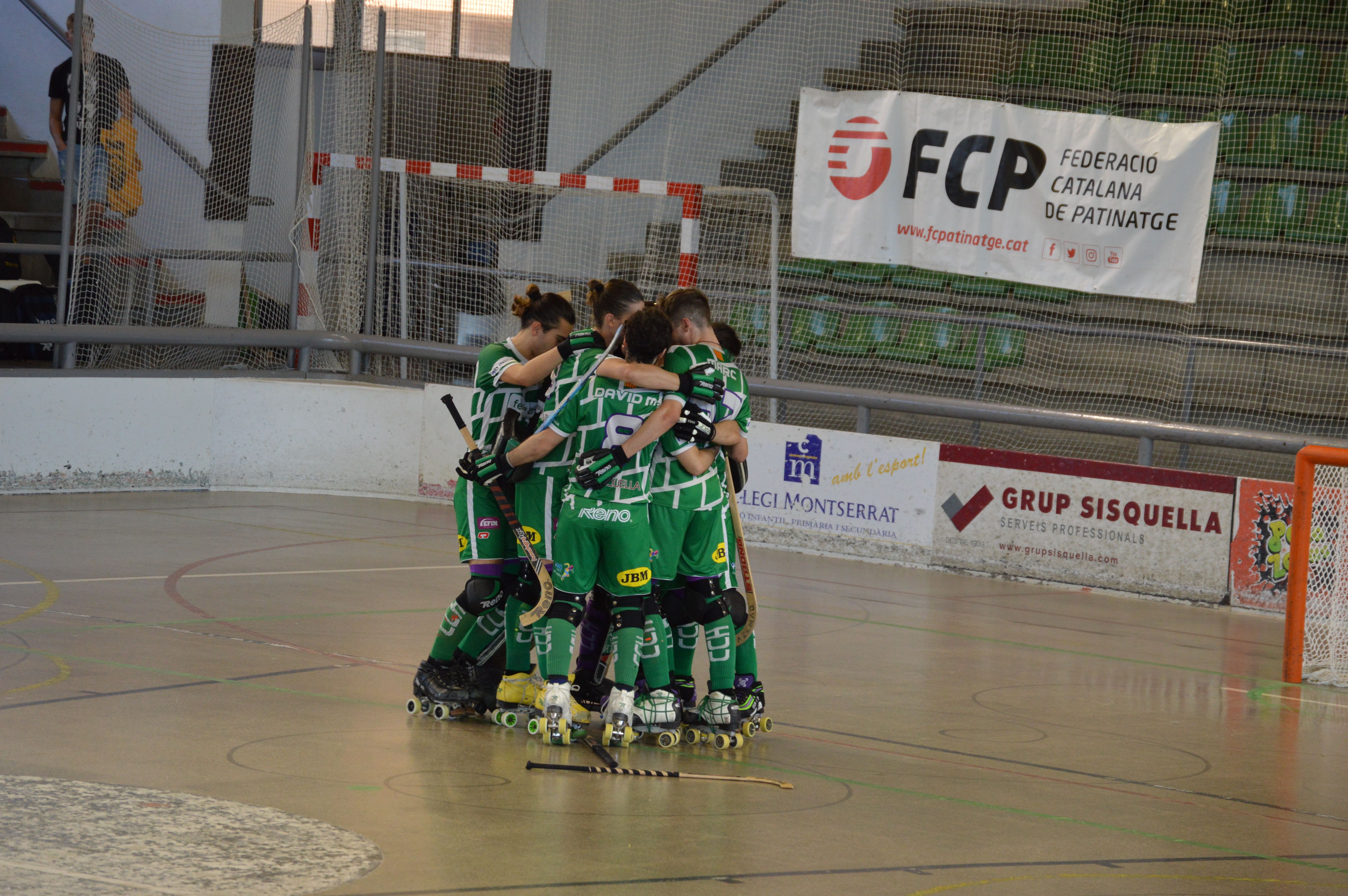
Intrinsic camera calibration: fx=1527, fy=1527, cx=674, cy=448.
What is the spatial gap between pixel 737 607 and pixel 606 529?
78cm

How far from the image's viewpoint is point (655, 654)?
20.7ft

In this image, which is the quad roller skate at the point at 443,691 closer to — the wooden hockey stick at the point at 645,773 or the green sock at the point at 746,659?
the wooden hockey stick at the point at 645,773

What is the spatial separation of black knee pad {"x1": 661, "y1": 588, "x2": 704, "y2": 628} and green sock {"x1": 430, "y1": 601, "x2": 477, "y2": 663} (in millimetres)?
816

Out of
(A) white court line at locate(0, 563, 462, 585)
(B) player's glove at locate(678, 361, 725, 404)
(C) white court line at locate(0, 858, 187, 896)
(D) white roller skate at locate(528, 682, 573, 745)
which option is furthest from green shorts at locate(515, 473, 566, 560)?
(A) white court line at locate(0, 563, 462, 585)

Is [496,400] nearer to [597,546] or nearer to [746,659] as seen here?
[597,546]

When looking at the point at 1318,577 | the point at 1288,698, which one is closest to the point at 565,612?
the point at 1288,698

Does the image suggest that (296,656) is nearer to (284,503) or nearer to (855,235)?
(284,503)

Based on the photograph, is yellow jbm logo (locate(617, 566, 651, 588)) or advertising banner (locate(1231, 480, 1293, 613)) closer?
yellow jbm logo (locate(617, 566, 651, 588))

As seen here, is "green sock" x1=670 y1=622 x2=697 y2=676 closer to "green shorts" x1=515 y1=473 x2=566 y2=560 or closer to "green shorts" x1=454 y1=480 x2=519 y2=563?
"green shorts" x1=515 y1=473 x2=566 y2=560

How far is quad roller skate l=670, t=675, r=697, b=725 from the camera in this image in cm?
Result: 653

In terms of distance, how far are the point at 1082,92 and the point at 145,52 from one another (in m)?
9.13

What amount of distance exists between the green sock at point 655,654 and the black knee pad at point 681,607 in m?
0.09

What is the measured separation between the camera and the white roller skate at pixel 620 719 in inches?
241

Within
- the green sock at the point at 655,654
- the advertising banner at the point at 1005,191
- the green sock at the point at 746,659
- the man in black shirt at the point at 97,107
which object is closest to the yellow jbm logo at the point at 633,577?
the green sock at the point at 655,654
